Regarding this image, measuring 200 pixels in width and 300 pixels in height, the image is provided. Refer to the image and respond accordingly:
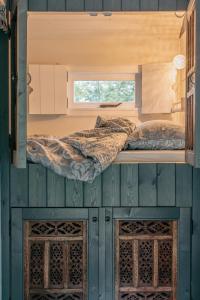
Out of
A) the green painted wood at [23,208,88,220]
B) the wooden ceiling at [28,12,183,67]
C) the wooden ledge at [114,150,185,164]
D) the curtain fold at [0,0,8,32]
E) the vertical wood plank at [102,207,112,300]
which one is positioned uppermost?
the wooden ceiling at [28,12,183,67]

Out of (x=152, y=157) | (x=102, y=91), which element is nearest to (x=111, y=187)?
(x=152, y=157)

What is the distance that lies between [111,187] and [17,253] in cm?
71

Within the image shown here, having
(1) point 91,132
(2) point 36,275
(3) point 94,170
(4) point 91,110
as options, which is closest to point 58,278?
(2) point 36,275

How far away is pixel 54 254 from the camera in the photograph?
101 inches

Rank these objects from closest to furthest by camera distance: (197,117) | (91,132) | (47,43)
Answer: (197,117) → (91,132) → (47,43)

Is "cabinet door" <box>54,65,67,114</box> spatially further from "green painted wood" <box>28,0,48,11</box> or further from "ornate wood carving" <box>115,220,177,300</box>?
"ornate wood carving" <box>115,220,177,300</box>

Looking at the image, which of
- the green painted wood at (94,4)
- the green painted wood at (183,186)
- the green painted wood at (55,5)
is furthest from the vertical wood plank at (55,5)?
the green painted wood at (183,186)

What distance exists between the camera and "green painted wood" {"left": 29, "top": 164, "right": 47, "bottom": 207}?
2.53 meters

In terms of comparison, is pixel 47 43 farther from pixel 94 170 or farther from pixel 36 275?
pixel 36 275

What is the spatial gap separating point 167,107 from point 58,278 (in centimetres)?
201

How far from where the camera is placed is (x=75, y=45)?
154 inches

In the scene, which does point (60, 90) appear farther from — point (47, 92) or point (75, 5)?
point (75, 5)

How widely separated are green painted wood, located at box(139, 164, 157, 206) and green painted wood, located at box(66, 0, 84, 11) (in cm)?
103

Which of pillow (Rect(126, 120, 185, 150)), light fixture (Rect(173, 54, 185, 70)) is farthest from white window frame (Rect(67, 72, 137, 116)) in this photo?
pillow (Rect(126, 120, 185, 150))
